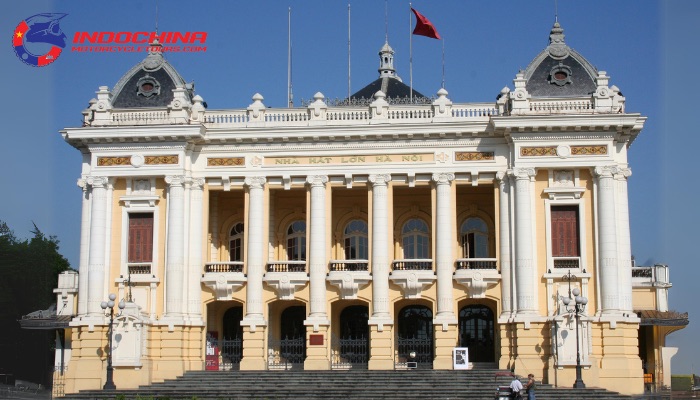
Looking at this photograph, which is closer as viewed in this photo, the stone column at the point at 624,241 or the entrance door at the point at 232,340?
the stone column at the point at 624,241

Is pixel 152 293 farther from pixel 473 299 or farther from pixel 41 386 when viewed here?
→ pixel 473 299

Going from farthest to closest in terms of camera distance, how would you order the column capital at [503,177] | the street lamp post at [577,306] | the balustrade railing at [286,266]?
the balustrade railing at [286,266] → the column capital at [503,177] → the street lamp post at [577,306]

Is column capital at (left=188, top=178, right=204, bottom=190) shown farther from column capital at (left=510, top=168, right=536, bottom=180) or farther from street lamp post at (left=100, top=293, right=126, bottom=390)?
column capital at (left=510, top=168, right=536, bottom=180)

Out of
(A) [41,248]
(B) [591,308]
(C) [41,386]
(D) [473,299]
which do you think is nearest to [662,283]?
(B) [591,308]

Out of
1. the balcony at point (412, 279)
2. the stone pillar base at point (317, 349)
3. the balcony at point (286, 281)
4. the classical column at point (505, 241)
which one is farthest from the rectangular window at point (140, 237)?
the classical column at point (505, 241)

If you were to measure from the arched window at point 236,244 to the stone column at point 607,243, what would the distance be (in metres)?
17.4

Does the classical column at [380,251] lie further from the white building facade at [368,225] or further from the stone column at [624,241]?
the stone column at [624,241]

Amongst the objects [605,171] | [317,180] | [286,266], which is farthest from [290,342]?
[605,171]

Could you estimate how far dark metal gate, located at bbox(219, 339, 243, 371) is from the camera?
4658 centimetres

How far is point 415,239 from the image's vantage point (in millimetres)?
49375

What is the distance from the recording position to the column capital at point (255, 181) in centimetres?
4644

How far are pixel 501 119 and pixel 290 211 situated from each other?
11.9m

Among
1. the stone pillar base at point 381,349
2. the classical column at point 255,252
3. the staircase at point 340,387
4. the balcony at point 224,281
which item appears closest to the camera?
the staircase at point 340,387

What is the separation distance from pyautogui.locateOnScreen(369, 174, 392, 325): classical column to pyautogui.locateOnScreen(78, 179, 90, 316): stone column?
13.1 m
